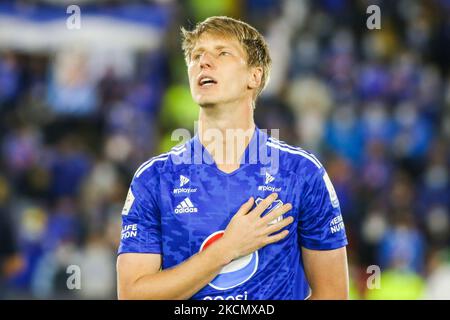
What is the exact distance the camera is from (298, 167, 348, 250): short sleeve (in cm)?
420

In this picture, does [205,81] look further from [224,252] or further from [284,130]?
[284,130]

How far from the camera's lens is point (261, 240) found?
13.1 ft

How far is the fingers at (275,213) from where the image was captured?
4.02m

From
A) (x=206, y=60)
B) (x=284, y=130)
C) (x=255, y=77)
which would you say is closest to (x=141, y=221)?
(x=206, y=60)

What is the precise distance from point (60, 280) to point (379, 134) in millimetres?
4903

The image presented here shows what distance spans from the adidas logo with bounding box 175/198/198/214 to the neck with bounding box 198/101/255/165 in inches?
10.8

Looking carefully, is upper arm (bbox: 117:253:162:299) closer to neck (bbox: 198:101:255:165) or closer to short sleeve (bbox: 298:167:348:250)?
neck (bbox: 198:101:255:165)

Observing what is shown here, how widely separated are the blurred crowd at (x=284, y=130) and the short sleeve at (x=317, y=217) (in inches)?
199

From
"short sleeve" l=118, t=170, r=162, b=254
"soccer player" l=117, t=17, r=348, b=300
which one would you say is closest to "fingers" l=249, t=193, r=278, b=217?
"soccer player" l=117, t=17, r=348, b=300

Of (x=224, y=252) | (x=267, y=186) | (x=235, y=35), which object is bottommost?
(x=224, y=252)

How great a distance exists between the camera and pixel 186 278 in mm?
3928

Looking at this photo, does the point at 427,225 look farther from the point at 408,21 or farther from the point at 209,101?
the point at 209,101

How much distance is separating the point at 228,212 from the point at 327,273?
1.97 feet

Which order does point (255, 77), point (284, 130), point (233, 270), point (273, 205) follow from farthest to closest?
point (284, 130) < point (255, 77) < point (273, 205) < point (233, 270)
